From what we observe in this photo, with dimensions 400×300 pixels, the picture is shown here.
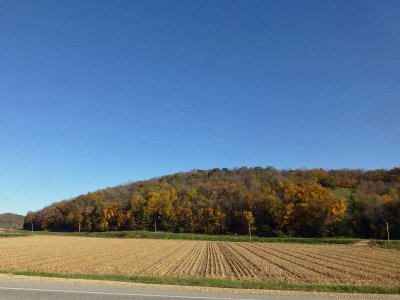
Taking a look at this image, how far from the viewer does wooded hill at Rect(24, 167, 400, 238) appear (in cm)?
9081

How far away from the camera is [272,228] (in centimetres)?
9975

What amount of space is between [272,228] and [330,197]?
17.0 metres

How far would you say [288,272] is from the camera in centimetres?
2431

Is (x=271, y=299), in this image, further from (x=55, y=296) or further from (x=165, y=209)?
(x=165, y=209)

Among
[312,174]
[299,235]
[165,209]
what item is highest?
[312,174]

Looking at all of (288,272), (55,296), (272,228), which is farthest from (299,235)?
(55,296)

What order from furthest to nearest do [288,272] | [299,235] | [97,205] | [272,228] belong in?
[97,205], [272,228], [299,235], [288,272]

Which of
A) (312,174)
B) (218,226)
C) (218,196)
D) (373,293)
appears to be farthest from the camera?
(312,174)

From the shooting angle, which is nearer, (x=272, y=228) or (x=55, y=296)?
(x=55, y=296)

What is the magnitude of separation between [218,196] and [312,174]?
5259cm

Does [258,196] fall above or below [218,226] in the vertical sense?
above

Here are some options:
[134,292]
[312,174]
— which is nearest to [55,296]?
[134,292]

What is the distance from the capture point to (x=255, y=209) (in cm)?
10944

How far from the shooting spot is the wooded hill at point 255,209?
90.8 metres
